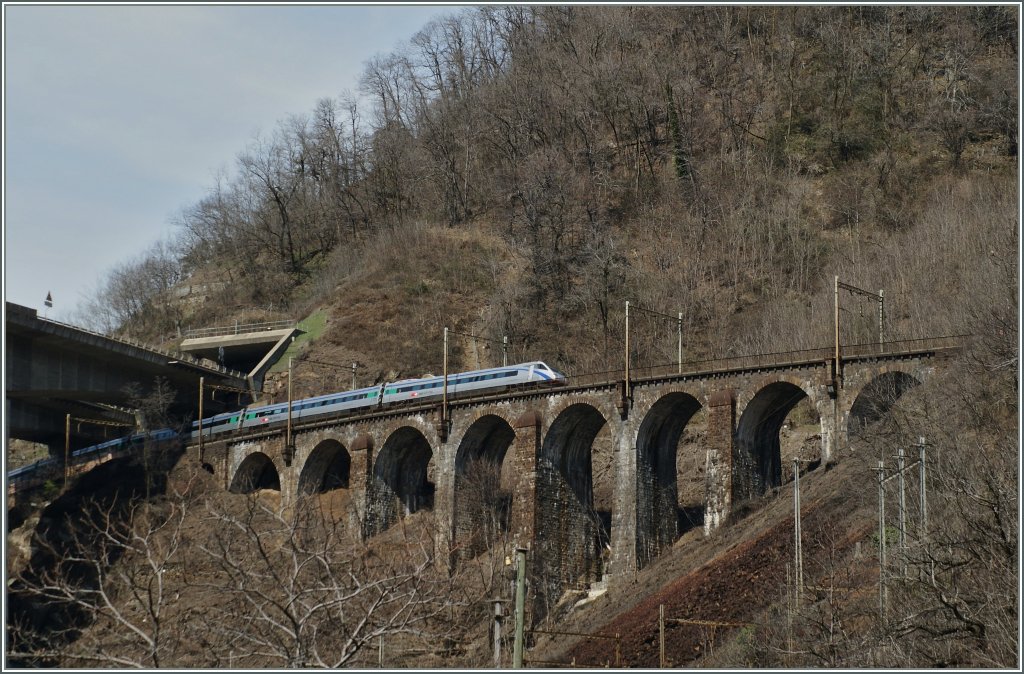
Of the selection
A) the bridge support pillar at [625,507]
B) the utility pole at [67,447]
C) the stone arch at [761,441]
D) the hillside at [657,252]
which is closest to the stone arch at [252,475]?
the hillside at [657,252]

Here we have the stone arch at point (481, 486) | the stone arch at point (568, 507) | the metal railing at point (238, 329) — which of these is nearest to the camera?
the stone arch at point (568, 507)

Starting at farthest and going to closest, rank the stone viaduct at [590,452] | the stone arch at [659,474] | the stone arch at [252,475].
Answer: the stone arch at [252,475] → the stone arch at [659,474] → the stone viaduct at [590,452]

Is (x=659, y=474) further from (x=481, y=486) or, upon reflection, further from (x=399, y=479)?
(x=399, y=479)

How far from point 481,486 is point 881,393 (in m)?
19.3

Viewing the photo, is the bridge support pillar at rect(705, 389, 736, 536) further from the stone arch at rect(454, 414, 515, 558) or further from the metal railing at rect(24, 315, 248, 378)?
the metal railing at rect(24, 315, 248, 378)

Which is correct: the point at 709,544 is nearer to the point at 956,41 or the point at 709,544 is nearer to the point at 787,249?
the point at 787,249

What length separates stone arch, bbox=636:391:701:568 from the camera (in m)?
55.4

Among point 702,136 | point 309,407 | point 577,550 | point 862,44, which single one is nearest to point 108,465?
point 309,407

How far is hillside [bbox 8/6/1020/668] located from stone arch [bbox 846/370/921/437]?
1.61 meters

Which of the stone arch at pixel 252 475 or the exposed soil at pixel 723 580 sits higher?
the stone arch at pixel 252 475

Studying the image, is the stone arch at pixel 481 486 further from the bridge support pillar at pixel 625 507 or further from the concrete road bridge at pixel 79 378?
the concrete road bridge at pixel 79 378

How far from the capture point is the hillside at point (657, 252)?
45062 mm

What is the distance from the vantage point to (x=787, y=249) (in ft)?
269

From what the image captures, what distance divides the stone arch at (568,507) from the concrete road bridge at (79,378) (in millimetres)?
23883
